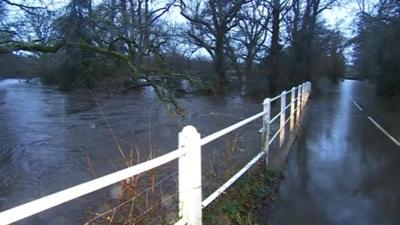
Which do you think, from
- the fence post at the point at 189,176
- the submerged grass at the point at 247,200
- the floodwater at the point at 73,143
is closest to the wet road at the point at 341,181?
the submerged grass at the point at 247,200

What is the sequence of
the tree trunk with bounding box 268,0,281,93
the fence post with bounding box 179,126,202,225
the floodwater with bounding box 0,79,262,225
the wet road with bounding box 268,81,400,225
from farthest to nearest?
A: the tree trunk with bounding box 268,0,281,93, the floodwater with bounding box 0,79,262,225, the wet road with bounding box 268,81,400,225, the fence post with bounding box 179,126,202,225

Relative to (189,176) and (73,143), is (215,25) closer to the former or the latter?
(73,143)

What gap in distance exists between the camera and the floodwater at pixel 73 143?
9325 millimetres

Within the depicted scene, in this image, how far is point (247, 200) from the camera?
623cm

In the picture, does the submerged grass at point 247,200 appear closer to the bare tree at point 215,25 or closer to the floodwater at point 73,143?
the floodwater at point 73,143

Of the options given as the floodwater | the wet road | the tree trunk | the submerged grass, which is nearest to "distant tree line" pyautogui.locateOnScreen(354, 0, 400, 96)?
the tree trunk

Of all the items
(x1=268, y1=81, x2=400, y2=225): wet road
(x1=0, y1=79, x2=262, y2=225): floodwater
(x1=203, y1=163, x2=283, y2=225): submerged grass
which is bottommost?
(x1=0, y1=79, x2=262, y2=225): floodwater

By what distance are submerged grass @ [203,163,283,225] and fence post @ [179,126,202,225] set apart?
0.88 metres

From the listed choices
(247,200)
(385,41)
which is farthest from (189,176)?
(385,41)

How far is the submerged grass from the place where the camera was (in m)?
5.29

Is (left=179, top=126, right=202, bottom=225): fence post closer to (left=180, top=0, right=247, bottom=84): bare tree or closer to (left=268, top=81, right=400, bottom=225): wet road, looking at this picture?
(left=268, top=81, right=400, bottom=225): wet road

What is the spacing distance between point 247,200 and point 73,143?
35.2 ft

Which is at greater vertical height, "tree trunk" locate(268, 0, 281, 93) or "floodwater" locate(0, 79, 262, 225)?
"tree trunk" locate(268, 0, 281, 93)

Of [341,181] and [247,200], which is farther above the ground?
[247,200]
